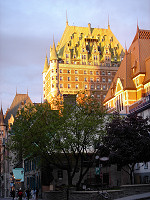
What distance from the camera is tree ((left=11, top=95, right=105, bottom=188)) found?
35125mm

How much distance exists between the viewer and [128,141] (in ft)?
113

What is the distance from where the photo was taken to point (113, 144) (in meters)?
34.0

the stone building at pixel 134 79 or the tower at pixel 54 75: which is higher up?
the tower at pixel 54 75

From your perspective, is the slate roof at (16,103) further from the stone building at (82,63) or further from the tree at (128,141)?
the tree at (128,141)

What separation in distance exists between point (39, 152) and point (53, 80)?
310ft

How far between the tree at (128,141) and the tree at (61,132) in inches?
71.7

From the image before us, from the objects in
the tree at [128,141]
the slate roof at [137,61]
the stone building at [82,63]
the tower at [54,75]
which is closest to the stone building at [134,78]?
the slate roof at [137,61]

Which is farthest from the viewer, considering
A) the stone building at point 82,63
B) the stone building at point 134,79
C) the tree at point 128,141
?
the stone building at point 82,63

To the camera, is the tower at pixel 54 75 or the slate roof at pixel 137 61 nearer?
the slate roof at pixel 137 61

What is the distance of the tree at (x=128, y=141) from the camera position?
33625mm

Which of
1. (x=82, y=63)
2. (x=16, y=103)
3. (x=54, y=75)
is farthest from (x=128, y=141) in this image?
Result: (x=16, y=103)

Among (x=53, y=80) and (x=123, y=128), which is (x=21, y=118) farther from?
(x=53, y=80)

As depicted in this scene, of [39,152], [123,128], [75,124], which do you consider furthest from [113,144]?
[39,152]

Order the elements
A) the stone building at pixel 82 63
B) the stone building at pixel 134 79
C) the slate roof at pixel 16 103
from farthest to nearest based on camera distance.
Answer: the slate roof at pixel 16 103
the stone building at pixel 82 63
the stone building at pixel 134 79
